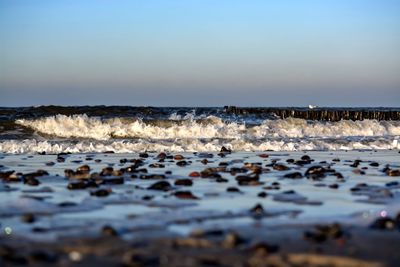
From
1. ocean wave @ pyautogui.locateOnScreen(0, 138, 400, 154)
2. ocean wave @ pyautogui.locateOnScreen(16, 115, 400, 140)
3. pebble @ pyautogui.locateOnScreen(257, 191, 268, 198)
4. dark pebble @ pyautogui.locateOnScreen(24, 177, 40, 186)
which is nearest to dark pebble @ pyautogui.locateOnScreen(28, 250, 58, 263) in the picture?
pebble @ pyautogui.locateOnScreen(257, 191, 268, 198)

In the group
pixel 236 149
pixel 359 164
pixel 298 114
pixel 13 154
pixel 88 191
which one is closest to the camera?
pixel 88 191

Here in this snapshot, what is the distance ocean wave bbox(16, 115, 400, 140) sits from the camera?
79.0 ft

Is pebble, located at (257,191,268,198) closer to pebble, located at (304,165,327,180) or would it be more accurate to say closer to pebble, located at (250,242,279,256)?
pebble, located at (304,165,327,180)

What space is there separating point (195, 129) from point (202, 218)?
57.8 feet

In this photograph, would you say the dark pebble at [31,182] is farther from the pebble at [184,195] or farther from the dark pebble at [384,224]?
the dark pebble at [384,224]

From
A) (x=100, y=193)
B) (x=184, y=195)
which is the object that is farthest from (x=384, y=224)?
(x=100, y=193)

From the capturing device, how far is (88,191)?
884 cm

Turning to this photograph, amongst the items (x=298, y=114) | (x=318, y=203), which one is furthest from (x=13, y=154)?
(x=298, y=114)

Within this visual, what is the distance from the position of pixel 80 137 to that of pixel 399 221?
18.5 metres

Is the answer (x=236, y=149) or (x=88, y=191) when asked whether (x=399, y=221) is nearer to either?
(x=88, y=191)

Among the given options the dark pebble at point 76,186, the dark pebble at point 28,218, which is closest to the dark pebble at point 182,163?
the dark pebble at point 76,186

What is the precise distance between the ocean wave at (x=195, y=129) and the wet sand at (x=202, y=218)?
1202 cm

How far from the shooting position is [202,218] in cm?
677

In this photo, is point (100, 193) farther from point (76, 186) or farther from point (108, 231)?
point (108, 231)
